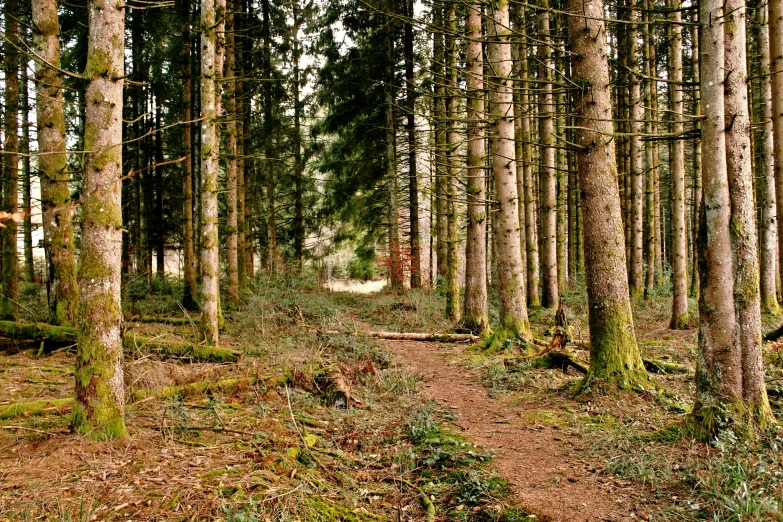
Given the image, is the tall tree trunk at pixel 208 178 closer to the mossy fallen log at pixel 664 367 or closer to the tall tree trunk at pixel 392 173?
the mossy fallen log at pixel 664 367

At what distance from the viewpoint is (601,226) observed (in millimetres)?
6242

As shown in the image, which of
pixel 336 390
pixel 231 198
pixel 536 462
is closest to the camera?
pixel 536 462

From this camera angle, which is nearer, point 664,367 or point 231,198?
point 664,367

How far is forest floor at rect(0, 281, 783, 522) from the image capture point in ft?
12.1

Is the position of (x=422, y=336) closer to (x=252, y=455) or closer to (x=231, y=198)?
(x=231, y=198)

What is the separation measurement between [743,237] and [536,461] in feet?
9.58

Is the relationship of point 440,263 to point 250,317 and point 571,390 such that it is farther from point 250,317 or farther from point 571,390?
point 571,390

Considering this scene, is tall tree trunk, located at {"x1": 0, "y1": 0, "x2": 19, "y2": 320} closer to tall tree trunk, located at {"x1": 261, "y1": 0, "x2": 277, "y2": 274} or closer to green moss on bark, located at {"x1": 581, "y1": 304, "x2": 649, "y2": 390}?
tall tree trunk, located at {"x1": 261, "y1": 0, "x2": 277, "y2": 274}

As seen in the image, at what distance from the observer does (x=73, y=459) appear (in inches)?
156

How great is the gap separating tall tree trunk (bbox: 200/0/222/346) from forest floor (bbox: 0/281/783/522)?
153 cm

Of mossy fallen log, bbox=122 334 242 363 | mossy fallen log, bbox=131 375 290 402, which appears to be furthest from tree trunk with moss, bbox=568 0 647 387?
mossy fallen log, bbox=122 334 242 363

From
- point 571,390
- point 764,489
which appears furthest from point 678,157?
point 764,489

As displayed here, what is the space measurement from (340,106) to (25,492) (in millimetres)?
18633

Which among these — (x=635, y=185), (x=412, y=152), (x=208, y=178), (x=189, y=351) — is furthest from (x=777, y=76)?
(x=189, y=351)
